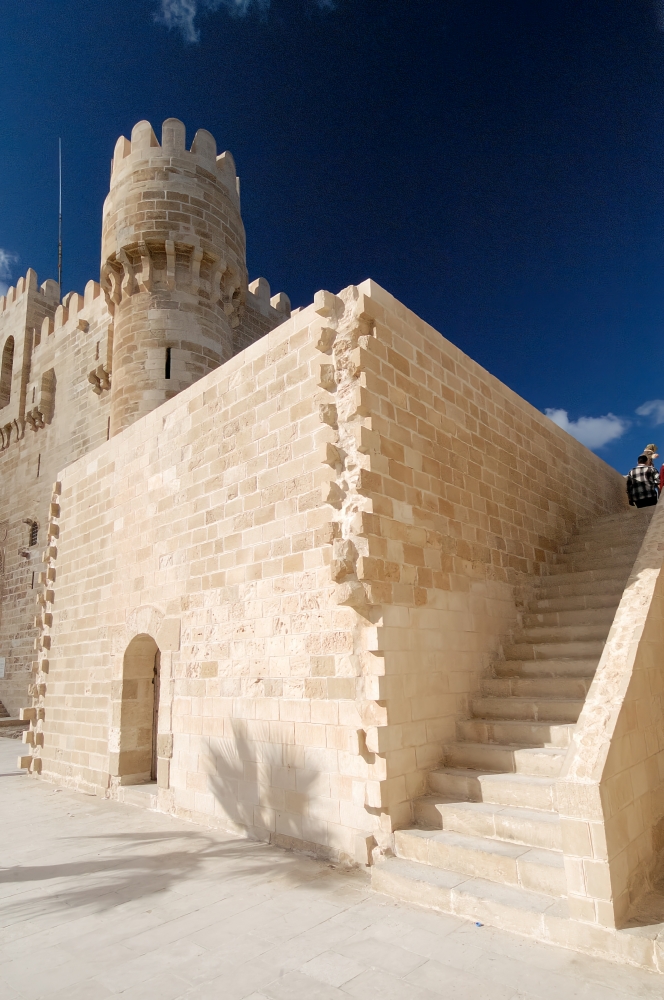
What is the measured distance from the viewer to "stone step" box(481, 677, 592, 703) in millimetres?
4672

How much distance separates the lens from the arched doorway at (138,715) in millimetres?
7199

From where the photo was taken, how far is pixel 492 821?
3.69 meters

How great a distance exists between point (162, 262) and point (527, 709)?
412 inches

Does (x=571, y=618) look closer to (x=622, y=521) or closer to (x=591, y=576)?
(x=591, y=576)

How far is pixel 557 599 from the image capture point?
614cm

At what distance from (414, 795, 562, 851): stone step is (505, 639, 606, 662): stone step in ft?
5.56

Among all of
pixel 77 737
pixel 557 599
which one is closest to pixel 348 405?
pixel 557 599

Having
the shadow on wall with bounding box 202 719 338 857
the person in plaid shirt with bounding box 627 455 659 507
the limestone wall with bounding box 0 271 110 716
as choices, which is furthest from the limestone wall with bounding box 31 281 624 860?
the limestone wall with bounding box 0 271 110 716

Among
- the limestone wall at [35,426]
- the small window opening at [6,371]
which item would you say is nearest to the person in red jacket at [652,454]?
the limestone wall at [35,426]

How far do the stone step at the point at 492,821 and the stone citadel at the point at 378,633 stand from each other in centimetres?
1

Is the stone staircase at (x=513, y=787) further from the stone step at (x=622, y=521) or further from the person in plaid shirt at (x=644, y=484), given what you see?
the person in plaid shirt at (x=644, y=484)

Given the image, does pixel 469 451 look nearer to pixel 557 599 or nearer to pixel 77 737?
pixel 557 599

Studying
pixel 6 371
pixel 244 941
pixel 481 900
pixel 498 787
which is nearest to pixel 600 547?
pixel 498 787

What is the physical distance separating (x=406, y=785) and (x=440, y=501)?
224 cm
